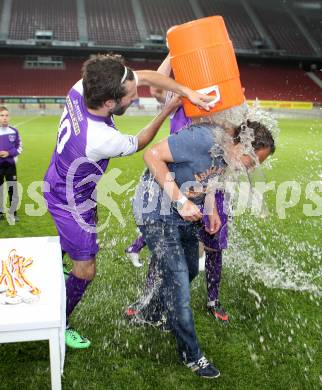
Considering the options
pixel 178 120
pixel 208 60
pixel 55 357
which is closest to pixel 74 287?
pixel 55 357

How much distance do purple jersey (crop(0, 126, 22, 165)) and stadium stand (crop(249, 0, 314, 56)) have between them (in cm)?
3192

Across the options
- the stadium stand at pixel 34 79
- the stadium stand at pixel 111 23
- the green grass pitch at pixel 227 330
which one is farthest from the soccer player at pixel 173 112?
the stadium stand at pixel 111 23

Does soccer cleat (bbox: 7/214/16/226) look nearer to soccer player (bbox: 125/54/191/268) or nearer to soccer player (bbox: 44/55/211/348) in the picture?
soccer player (bbox: 44/55/211/348)

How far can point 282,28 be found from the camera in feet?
125

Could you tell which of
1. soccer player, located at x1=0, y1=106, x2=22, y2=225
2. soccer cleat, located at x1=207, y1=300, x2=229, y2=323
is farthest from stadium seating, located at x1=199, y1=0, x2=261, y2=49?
soccer cleat, located at x1=207, y1=300, x2=229, y2=323

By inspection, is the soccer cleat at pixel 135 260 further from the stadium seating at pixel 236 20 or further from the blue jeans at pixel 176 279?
the stadium seating at pixel 236 20

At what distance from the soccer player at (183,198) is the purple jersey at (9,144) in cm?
396

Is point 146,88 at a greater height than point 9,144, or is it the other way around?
point 146,88

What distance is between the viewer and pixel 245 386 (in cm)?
284

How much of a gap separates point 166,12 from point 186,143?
38830mm

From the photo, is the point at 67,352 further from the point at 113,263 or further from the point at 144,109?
the point at 144,109

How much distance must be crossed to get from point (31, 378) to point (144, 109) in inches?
904

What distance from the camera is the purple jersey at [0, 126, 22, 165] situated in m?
6.46

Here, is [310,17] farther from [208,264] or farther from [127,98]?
[127,98]
